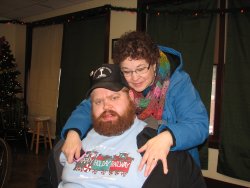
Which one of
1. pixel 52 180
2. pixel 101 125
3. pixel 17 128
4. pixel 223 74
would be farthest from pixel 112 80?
pixel 17 128

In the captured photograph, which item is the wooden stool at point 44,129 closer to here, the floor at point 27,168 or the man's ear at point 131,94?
the floor at point 27,168

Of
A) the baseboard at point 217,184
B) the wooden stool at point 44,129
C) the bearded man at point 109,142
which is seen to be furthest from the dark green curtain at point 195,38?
the wooden stool at point 44,129

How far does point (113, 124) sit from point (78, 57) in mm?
3913

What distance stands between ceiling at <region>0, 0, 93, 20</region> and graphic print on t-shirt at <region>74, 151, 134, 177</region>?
13.8 feet

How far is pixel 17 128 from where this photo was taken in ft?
17.5

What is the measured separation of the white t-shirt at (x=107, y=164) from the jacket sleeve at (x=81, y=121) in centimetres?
8

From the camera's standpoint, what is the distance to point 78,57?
203 inches

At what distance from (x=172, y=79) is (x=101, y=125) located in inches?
17.1

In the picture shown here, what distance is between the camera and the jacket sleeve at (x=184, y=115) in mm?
1157

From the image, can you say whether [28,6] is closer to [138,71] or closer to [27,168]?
[27,168]

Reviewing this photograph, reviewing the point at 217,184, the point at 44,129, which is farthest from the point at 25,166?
the point at 217,184

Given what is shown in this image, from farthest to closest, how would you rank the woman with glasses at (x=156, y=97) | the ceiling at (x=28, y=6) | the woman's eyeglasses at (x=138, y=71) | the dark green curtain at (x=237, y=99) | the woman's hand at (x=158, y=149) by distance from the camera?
the ceiling at (x=28, y=6) → the dark green curtain at (x=237, y=99) → the woman's eyeglasses at (x=138, y=71) → the woman with glasses at (x=156, y=97) → the woman's hand at (x=158, y=149)

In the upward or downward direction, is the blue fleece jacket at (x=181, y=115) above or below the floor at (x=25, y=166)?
above

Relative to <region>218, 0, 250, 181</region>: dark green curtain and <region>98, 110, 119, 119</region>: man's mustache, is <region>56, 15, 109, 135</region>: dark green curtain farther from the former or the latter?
<region>98, 110, 119, 119</region>: man's mustache
